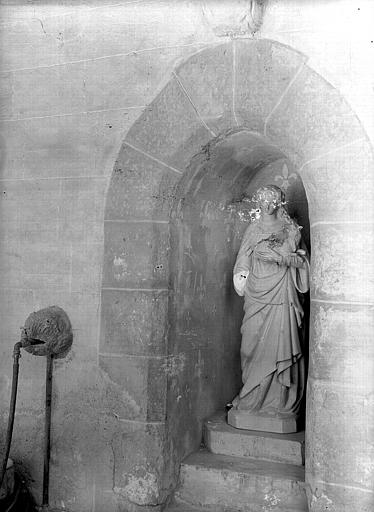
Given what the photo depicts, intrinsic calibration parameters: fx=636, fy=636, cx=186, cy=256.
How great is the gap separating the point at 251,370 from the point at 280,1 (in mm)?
2329

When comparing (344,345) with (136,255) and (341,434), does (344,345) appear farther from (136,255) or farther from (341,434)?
(136,255)

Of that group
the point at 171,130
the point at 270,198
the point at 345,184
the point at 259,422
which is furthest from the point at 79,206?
the point at 259,422

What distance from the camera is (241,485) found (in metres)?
3.81

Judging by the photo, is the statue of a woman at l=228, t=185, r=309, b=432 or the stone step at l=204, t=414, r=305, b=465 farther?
the statue of a woman at l=228, t=185, r=309, b=432

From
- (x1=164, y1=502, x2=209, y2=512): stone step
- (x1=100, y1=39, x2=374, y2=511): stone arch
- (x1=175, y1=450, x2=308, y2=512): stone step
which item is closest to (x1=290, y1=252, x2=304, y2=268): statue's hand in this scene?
(x1=100, y1=39, x2=374, y2=511): stone arch

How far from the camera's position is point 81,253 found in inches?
158

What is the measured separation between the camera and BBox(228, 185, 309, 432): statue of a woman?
164 inches

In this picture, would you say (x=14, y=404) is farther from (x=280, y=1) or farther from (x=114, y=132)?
(x=280, y=1)

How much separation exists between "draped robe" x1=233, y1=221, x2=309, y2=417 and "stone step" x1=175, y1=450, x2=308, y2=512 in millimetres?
421

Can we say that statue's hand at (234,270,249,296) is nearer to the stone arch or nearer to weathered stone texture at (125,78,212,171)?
the stone arch

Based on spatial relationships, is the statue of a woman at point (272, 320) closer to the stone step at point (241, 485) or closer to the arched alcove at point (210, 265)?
the arched alcove at point (210, 265)

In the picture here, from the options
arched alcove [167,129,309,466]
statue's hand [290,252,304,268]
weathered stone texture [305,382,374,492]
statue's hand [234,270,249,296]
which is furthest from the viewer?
statue's hand [234,270,249,296]

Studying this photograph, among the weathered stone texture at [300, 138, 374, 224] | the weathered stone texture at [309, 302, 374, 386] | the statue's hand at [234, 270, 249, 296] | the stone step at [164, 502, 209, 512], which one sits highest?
the weathered stone texture at [300, 138, 374, 224]

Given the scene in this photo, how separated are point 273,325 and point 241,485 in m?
1.04
